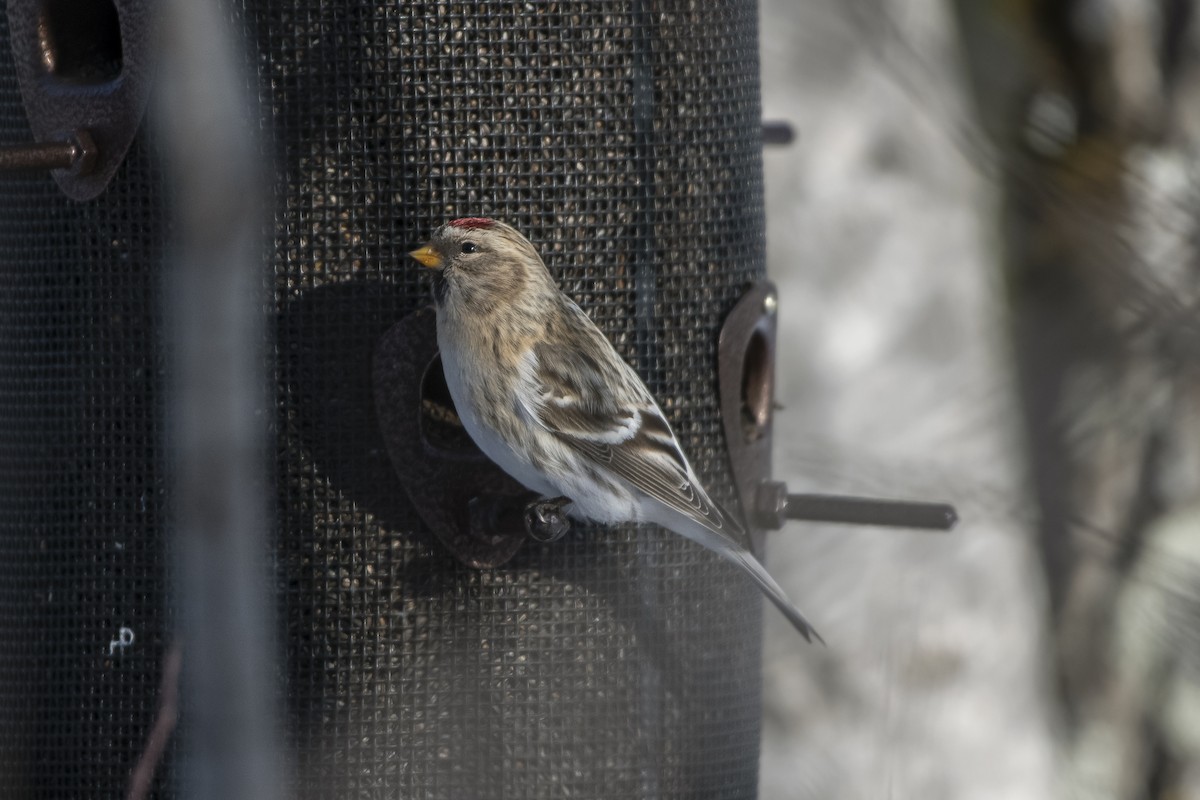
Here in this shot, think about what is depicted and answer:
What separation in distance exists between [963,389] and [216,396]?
19.6 feet

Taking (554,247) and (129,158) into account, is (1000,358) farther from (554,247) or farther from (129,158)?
(129,158)

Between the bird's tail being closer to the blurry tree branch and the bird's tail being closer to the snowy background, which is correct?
the snowy background

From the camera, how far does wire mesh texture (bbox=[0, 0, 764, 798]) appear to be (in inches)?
167

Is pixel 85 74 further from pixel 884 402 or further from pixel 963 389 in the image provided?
pixel 963 389

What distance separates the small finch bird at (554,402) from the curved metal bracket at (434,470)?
4.7 inches

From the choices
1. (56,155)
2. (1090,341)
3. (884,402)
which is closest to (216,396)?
(56,155)

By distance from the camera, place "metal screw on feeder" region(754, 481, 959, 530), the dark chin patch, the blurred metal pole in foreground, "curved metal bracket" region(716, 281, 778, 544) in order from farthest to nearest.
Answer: "curved metal bracket" region(716, 281, 778, 544) → "metal screw on feeder" region(754, 481, 959, 530) → the dark chin patch → the blurred metal pole in foreground

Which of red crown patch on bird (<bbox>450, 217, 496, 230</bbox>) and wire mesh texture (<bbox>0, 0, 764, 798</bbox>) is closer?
red crown patch on bird (<bbox>450, 217, 496, 230</bbox>)

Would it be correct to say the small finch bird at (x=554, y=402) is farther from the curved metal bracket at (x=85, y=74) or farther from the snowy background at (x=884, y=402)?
the snowy background at (x=884, y=402)

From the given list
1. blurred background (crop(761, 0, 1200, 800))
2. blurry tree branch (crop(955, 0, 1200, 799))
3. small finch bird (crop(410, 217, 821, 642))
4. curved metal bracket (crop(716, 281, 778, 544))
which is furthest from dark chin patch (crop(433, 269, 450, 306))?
blurry tree branch (crop(955, 0, 1200, 799))

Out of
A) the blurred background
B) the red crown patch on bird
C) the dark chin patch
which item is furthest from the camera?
the blurred background

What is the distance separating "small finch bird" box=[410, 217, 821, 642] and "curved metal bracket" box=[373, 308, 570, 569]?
0.39 feet

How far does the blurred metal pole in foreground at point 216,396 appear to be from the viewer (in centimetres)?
183

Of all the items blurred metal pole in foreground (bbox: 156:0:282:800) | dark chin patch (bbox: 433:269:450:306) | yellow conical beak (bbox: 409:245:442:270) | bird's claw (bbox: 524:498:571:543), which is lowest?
bird's claw (bbox: 524:498:571:543)
